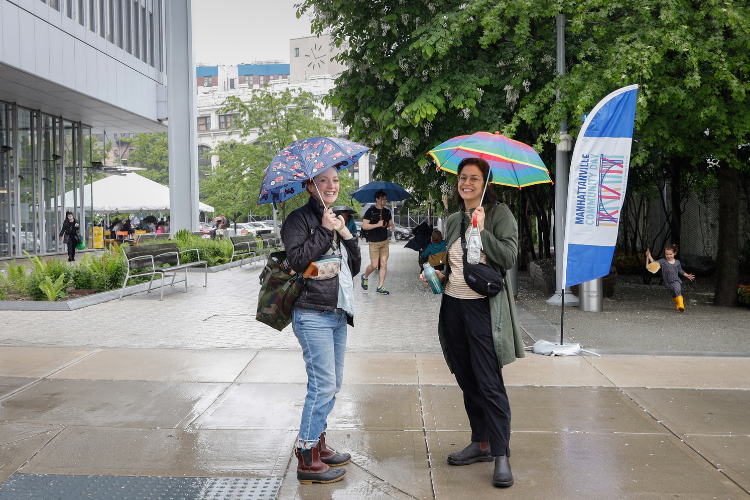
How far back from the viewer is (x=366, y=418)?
527cm

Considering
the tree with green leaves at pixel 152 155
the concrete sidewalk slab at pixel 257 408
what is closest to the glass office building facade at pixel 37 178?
the concrete sidewalk slab at pixel 257 408

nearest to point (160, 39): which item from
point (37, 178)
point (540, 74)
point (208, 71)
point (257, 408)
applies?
point (37, 178)

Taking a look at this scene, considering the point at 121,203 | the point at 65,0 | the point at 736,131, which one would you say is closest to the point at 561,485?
the point at 736,131

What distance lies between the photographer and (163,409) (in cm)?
547

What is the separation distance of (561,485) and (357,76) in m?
10.9

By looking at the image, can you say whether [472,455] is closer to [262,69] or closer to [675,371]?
[675,371]

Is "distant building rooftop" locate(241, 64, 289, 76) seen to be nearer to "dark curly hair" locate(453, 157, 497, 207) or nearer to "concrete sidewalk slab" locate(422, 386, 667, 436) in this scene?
"concrete sidewalk slab" locate(422, 386, 667, 436)

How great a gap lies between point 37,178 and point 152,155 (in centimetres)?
4152

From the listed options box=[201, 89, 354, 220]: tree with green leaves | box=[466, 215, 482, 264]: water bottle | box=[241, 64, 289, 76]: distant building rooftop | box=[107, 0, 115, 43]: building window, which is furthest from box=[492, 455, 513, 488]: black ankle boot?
box=[241, 64, 289, 76]: distant building rooftop

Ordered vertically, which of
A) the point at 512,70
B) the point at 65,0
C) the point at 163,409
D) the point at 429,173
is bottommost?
the point at 163,409

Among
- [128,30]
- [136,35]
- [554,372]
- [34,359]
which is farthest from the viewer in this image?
[136,35]

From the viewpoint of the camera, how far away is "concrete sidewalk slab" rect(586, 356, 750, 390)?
6.35 meters

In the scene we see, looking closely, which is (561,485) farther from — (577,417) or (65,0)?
(65,0)

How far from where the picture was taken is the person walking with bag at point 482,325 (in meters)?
4.05
